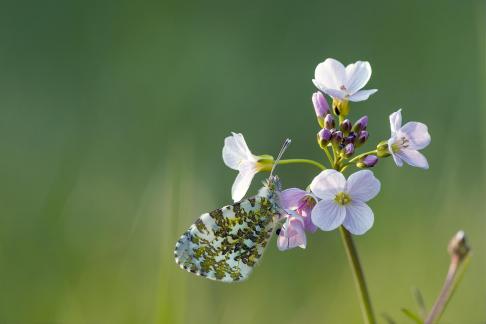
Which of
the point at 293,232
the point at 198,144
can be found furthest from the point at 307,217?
the point at 198,144

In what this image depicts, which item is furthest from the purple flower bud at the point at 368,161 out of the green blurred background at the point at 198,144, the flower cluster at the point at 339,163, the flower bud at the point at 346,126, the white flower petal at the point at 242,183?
the green blurred background at the point at 198,144

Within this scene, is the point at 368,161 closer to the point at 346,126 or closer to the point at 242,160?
the point at 346,126

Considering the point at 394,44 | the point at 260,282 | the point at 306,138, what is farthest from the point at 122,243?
the point at 394,44

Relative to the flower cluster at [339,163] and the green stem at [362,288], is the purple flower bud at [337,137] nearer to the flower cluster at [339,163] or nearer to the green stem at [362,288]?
the flower cluster at [339,163]

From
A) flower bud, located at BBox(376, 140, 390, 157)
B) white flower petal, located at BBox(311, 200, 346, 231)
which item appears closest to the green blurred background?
white flower petal, located at BBox(311, 200, 346, 231)

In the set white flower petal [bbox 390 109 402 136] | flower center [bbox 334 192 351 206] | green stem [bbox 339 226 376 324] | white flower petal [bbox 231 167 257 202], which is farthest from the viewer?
white flower petal [bbox 231 167 257 202]

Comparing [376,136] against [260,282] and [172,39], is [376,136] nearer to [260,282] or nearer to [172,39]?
[260,282]

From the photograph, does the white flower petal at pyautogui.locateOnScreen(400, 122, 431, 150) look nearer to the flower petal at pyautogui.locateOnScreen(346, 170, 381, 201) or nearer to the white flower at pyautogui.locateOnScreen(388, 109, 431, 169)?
the white flower at pyautogui.locateOnScreen(388, 109, 431, 169)
